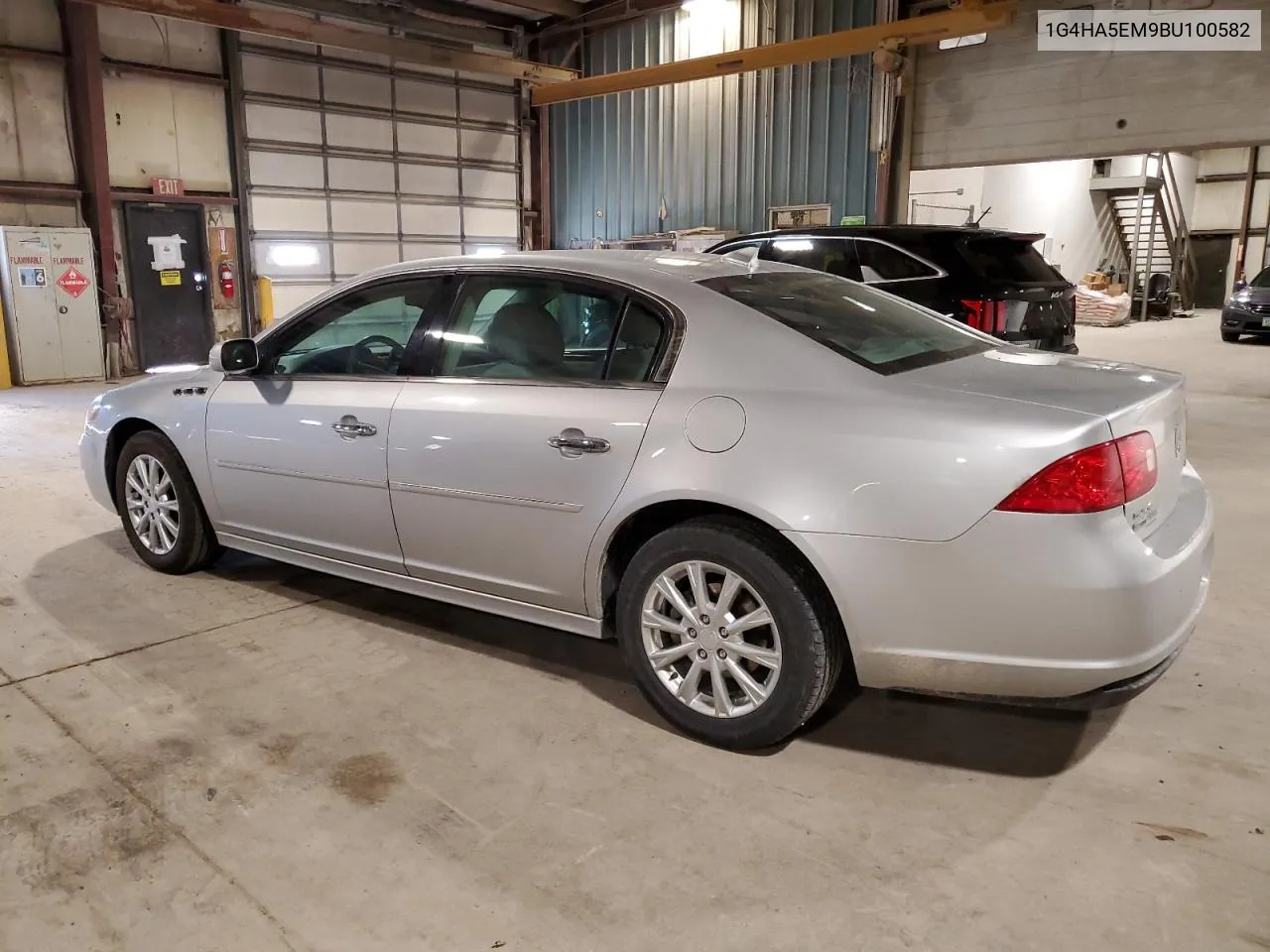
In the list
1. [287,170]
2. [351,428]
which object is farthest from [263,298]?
[351,428]

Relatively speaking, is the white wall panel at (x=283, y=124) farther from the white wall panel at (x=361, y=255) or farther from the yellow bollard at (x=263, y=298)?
the yellow bollard at (x=263, y=298)

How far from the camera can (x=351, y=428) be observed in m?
3.19

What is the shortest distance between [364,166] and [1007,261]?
414 inches

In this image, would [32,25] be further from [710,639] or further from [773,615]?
[773,615]

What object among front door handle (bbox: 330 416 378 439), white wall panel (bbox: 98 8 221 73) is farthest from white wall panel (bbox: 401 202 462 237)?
front door handle (bbox: 330 416 378 439)

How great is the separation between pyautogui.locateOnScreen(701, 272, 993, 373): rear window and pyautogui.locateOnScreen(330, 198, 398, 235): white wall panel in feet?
39.5

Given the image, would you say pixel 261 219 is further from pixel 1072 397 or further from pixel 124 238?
pixel 1072 397

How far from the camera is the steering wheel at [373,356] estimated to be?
3.23 meters

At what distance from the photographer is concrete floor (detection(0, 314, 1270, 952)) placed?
191 centimetres

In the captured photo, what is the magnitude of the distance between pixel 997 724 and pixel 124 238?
12442 millimetres

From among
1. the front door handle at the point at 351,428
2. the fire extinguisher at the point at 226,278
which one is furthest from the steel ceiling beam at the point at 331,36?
the front door handle at the point at 351,428

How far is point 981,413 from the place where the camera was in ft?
7.11

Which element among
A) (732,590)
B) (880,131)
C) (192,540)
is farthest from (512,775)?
(880,131)

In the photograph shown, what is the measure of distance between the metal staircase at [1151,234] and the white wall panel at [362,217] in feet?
49.7
